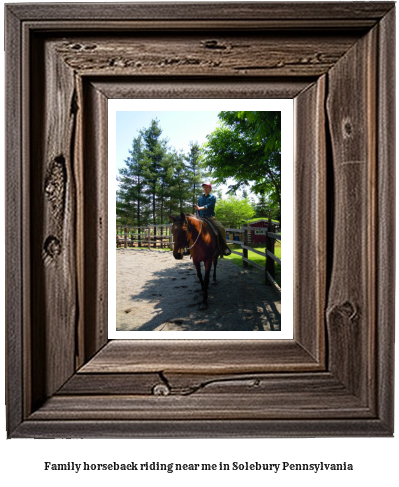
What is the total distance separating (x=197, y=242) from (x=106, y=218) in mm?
396

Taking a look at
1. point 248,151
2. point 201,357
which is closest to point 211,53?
point 248,151

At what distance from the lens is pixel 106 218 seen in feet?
2.97

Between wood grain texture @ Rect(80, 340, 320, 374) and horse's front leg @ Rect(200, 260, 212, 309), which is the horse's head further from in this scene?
wood grain texture @ Rect(80, 340, 320, 374)

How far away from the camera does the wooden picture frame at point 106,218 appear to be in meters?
0.85

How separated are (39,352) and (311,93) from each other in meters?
1.52

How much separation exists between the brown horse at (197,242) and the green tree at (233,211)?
88 millimetres

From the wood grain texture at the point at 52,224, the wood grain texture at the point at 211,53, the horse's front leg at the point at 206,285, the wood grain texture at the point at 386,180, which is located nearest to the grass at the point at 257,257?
the horse's front leg at the point at 206,285

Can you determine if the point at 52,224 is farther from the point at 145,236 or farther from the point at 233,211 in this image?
the point at 233,211

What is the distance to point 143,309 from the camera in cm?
97

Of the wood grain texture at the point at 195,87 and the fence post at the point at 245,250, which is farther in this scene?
the fence post at the point at 245,250

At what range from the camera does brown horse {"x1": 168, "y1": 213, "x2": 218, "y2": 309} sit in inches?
39.5

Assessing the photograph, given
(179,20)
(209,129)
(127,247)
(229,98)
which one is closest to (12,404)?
(127,247)

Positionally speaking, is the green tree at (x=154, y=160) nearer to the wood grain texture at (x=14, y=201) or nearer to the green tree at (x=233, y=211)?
the green tree at (x=233, y=211)

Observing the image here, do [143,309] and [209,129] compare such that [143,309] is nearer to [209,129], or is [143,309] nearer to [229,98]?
[209,129]
